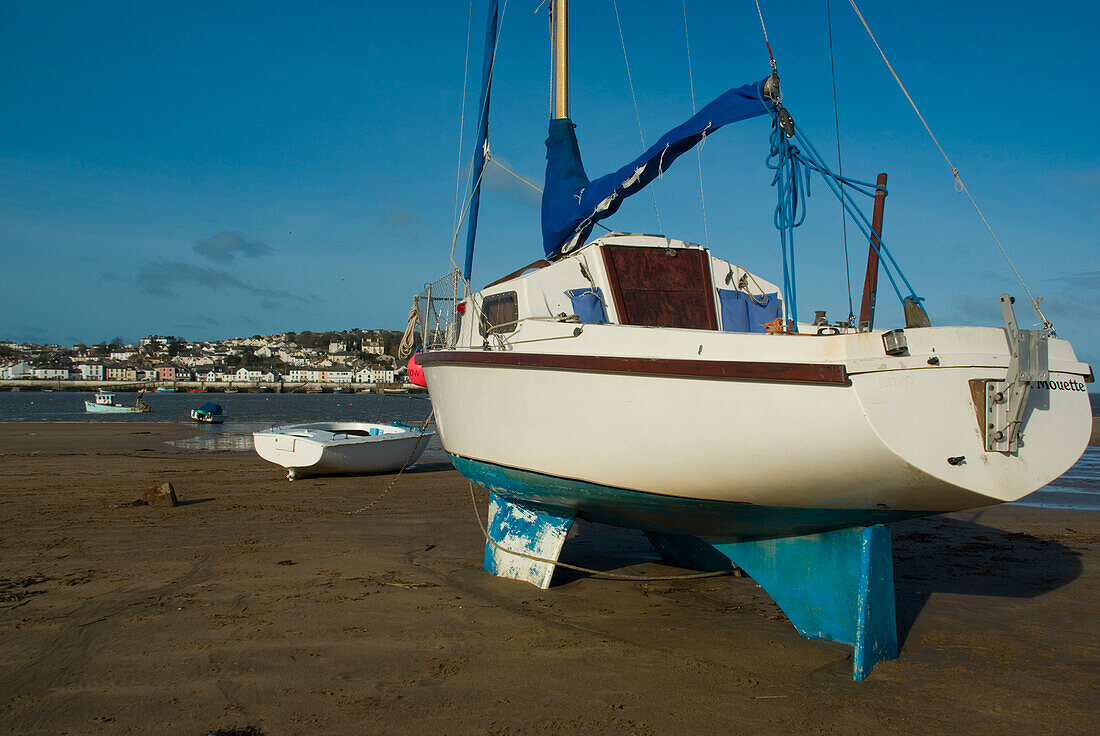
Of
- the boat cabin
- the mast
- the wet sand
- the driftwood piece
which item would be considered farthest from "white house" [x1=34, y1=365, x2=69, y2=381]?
the boat cabin

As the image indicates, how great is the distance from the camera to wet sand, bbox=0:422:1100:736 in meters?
3.55

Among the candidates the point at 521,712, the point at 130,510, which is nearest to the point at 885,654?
the point at 521,712

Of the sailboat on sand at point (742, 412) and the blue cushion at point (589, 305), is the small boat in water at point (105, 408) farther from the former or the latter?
the blue cushion at point (589, 305)

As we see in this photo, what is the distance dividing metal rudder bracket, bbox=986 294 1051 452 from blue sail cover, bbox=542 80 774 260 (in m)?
2.25

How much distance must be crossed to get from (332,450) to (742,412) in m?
10.1

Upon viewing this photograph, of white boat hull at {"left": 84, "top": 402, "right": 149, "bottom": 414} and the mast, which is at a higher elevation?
the mast

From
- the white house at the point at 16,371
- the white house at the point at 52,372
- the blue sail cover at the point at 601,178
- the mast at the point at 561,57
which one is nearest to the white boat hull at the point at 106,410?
the mast at the point at 561,57

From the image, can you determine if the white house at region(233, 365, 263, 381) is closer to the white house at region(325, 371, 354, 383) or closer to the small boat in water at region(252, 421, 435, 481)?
the white house at region(325, 371, 354, 383)

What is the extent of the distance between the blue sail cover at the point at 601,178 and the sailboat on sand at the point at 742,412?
0.02 meters

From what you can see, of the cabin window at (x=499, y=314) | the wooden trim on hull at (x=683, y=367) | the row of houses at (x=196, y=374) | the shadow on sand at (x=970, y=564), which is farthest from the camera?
the row of houses at (x=196, y=374)

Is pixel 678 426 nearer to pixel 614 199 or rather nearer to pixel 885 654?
pixel 885 654

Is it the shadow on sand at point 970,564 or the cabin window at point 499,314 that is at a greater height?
the cabin window at point 499,314

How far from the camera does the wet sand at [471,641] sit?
3553 mm

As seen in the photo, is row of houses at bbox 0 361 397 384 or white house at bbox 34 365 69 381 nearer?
row of houses at bbox 0 361 397 384
